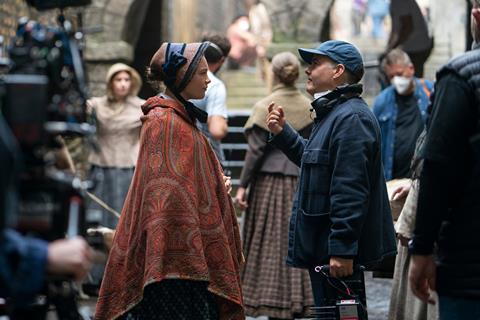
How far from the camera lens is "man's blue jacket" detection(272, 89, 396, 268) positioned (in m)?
5.86

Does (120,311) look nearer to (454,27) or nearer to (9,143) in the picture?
(9,143)

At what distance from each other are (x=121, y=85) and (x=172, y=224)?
469 cm

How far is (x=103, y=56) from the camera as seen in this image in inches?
567

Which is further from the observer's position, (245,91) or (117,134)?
(245,91)

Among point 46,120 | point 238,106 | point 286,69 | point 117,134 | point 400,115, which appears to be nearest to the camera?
point 46,120

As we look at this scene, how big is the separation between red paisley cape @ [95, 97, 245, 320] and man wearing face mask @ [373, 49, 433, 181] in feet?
13.5

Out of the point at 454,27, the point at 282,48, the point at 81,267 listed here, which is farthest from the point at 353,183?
the point at 454,27

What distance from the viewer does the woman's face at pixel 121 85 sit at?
10.2m

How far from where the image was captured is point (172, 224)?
5.66 m

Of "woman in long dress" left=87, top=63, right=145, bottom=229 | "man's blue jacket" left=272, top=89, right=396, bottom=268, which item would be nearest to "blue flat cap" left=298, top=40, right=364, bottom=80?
"man's blue jacket" left=272, top=89, right=396, bottom=268

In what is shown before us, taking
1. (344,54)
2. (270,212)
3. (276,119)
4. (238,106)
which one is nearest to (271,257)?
(270,212)

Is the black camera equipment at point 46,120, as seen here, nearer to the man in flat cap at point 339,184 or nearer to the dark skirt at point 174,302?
the dark skirt at point 174,302

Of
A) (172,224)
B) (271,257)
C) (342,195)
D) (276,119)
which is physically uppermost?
(276,119)

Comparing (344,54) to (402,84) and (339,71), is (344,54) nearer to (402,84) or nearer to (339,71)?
(339,71)
